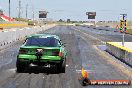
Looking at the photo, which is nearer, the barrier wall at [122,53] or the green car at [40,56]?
the green car at [40,56]

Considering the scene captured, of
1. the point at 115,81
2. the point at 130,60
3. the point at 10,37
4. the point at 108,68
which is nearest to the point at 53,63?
the point at 115,81

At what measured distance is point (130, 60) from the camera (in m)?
20.3

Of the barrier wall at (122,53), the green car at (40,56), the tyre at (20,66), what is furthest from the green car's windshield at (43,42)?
the barrier wall at (122,53)

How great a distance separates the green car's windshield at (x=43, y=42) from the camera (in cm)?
1559

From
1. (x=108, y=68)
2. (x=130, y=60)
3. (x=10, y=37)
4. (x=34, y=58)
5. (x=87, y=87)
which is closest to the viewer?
(x=87, y=87)

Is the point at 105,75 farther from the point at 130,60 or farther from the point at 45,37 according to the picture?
the point at 130,60

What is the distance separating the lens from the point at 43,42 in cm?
1568

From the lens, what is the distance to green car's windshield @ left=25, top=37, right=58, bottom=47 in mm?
15586

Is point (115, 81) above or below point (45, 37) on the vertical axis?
below

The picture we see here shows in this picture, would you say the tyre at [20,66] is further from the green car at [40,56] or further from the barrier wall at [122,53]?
the barrier wall at [122,53]

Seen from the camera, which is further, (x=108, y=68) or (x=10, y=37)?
(x=10, y=37)

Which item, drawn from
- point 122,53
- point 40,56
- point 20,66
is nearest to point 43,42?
point 40,56

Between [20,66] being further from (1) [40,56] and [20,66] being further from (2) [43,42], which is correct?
(2) [43,42]

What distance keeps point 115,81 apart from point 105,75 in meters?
2.33
